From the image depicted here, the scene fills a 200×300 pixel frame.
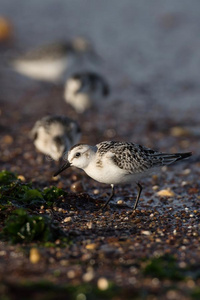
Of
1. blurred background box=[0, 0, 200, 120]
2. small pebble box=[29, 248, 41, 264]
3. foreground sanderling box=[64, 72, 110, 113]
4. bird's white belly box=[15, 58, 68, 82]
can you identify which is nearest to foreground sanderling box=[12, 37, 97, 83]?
bird's white belly box=[15, 58, 68, 82]

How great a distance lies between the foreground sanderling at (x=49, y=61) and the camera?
40.8ft

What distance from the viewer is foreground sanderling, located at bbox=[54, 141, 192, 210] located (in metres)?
5.72

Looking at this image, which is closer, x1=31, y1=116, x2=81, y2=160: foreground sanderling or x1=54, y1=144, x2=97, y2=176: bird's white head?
x1=54, y1=144, x2=97, y2=176: bird's white head

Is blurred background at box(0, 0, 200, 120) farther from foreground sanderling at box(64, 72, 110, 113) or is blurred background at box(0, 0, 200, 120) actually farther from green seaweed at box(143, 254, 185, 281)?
green seaweed at box(143, 254, 185, 281)

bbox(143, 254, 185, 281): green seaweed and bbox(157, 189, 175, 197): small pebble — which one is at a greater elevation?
bbox(157, 189, 175, 197): small pebble

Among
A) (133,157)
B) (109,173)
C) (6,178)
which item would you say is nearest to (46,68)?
(6,178)

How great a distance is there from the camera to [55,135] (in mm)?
7906

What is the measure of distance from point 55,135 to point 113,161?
7.81ft

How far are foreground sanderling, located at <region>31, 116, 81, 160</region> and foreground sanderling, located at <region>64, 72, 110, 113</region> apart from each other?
2323 mm

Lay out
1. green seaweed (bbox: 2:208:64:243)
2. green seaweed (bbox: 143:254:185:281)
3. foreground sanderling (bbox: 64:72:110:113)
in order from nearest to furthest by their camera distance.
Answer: green seaweed (bbox: 143:254:185:281) < green seaweed (bbox: 2:208:64:243) < foreground sanderling (bbox: 64:72:110:113)

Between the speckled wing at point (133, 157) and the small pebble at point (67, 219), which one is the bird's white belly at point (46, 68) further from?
the small pebble at point (67, 219)

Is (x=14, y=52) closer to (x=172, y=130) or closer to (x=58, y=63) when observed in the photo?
(x=58, y=63)

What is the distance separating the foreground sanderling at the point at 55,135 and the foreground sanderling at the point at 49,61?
4.32m

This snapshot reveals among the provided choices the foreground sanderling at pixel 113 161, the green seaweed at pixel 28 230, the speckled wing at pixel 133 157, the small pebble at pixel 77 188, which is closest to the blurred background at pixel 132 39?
the small pebble at pixel 77 188
